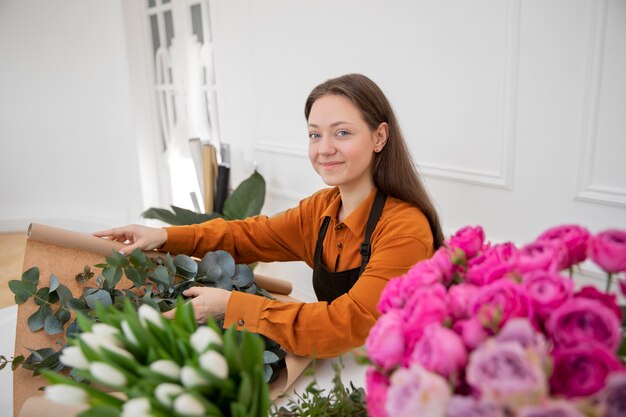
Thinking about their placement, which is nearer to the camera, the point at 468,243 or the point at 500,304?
the point at 500,304

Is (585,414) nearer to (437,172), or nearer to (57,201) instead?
(437,172)

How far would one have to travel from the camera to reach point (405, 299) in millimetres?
557

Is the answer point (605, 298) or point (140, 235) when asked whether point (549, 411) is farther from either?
point (140, 235)

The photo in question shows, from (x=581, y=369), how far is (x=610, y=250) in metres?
0.11

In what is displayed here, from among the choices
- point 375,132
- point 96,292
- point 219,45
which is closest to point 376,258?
point 375,132

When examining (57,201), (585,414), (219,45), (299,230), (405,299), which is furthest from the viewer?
(57,201)

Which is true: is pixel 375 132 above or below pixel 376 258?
above

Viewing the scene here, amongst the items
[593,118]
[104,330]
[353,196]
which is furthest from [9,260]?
[104,330]

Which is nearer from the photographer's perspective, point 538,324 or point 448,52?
point 538,324

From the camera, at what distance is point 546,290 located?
0.47 meters

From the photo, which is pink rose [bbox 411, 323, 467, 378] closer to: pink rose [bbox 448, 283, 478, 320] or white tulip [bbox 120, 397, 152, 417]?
pink rose [bbox 448, 283, 478, 320]

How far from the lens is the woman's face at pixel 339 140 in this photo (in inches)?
54.4

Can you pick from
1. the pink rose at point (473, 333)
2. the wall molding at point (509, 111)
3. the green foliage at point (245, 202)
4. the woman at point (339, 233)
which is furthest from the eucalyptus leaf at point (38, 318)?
the green foliage at point (245, 202)

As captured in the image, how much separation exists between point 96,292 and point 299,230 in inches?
26.2
